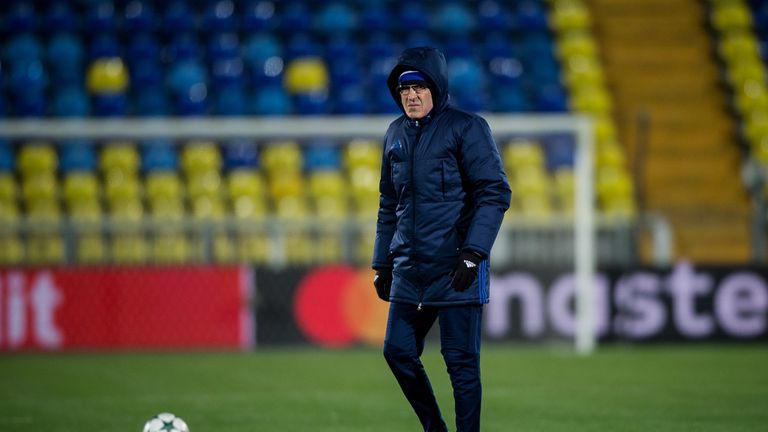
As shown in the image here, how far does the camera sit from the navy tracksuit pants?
5836 millimetres

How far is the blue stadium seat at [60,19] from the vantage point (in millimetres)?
18188

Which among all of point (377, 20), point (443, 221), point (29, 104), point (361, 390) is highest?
point (377, 20)

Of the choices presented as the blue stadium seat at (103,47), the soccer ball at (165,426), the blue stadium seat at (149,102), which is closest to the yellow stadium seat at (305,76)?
the blue stadium seat at (149,102)

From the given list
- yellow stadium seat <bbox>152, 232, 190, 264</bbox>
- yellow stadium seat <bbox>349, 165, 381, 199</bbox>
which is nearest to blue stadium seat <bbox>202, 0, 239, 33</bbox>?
yellow stadium seat <bbox>349, 165, 381, 199</bbox>

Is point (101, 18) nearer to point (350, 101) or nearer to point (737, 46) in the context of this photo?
point (350, 101)

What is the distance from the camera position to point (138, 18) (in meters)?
18.5

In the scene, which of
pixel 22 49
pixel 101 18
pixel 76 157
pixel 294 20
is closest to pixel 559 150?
pixel 76 157

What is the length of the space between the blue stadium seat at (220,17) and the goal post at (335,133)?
17.5 feet

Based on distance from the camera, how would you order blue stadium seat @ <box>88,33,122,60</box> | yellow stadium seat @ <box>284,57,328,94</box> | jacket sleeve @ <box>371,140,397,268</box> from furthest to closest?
yellow stadium seat @ <box>284,57,328,94</box> < blue stadium seat @ <box>88,33,122,60</box> < jacket sleeve @ <box>371,140,397,268</box>

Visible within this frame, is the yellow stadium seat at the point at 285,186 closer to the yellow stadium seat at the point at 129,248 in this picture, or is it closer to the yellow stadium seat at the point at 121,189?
the yellow stadium seat at the point at 121,189

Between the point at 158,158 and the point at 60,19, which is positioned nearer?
the point at 158,158

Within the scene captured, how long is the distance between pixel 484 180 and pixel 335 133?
7915 millimetres

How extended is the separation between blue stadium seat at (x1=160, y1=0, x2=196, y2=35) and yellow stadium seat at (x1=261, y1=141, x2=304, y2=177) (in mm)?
3743

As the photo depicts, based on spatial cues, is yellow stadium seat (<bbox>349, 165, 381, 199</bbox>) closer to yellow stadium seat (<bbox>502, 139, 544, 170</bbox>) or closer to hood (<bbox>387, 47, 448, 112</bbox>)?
yellow stadium seat (<bbox>502, 139, 544, 170</bbox>)
